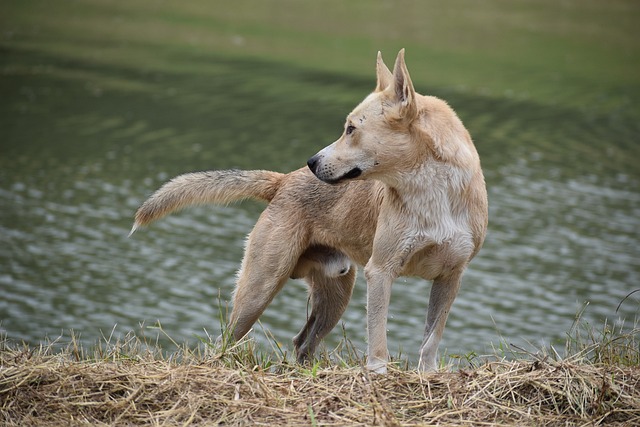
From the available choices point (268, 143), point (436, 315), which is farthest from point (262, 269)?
point (268, 143)

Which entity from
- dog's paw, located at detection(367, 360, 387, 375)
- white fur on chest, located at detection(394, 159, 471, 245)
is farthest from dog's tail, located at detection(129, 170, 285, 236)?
dog's paw, located at detection(367, 360, 387, 375)

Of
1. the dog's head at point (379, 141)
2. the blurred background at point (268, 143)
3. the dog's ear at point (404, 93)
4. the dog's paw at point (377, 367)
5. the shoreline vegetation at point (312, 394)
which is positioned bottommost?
the blurred background at point (268, 143)

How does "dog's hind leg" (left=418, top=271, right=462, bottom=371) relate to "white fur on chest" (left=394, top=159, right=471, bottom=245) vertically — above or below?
below

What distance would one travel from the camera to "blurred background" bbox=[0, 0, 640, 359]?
47.2 ft

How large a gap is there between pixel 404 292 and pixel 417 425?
10.8 m

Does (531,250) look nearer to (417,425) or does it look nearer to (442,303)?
(442,303)

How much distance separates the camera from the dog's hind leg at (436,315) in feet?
19.4

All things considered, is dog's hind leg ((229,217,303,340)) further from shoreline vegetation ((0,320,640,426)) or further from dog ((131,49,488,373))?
shoreline vegetation ((0,320,640,426))

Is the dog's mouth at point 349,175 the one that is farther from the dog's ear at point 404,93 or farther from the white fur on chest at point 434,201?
the dog's ear at point 404,93

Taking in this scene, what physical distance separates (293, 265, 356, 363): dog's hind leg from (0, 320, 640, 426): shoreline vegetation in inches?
68.2

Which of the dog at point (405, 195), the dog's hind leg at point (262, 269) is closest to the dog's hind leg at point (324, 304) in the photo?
the dog's hind leg at point (262, 269)

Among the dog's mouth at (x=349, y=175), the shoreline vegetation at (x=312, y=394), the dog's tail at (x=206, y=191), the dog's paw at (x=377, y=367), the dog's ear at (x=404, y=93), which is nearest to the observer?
the shoreline vegetation at (x=312, y=394)

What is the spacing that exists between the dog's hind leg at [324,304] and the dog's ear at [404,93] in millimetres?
1679

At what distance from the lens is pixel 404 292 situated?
15375mm
